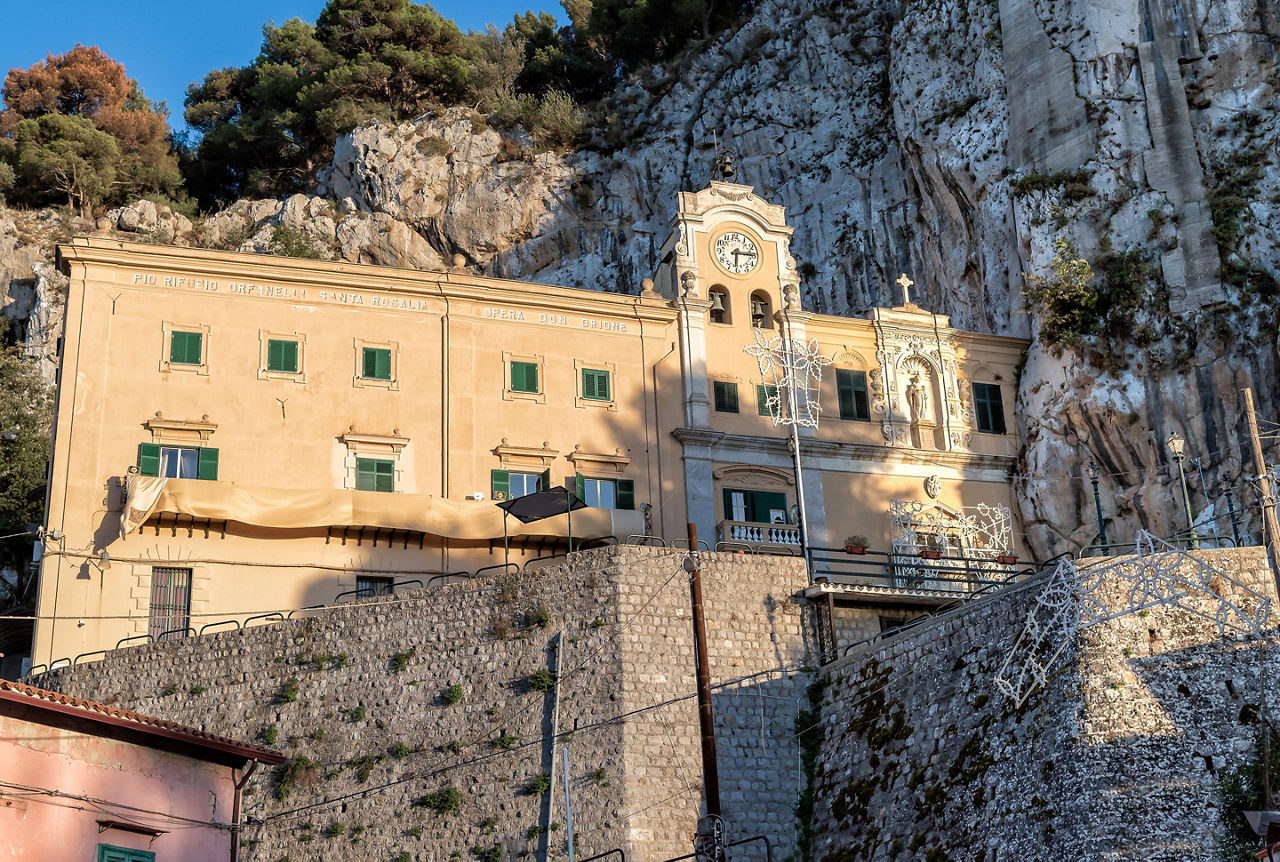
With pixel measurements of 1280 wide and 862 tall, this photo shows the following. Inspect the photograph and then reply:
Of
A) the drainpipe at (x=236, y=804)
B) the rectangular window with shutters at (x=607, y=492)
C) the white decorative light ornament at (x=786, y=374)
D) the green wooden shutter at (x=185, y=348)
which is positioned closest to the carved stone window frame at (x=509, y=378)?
the rectangular window with shutters at (x=607, y=492)

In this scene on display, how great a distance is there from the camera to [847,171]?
57.6 meters

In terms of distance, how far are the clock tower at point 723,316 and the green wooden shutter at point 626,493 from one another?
1454mm

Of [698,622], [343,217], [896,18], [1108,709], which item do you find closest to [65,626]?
[698,622]

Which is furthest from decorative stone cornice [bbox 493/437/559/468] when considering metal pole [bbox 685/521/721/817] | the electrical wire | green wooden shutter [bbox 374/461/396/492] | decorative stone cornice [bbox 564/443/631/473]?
the electrical wire

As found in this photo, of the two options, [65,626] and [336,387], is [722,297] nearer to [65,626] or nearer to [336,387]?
[336,387]

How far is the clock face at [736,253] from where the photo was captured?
44906 mm

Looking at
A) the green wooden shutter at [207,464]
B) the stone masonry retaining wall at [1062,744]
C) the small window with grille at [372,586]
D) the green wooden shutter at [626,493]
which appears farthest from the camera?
the green wooden shutter at [626,493]

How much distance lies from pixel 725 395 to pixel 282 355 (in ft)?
39.4

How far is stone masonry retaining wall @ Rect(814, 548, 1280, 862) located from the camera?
2350 centimetres

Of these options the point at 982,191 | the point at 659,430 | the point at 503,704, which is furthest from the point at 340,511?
the point at 982,191

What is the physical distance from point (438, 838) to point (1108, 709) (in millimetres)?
12546

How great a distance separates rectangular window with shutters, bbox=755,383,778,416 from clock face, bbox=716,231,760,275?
3.67m

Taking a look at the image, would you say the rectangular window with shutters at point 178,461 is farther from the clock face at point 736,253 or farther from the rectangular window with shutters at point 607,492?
the clock face at point 736,253

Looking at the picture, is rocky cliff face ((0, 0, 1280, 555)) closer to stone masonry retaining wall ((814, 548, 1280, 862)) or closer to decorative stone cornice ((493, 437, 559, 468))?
decorative stone cornice ((493, 437, 559, 468))
